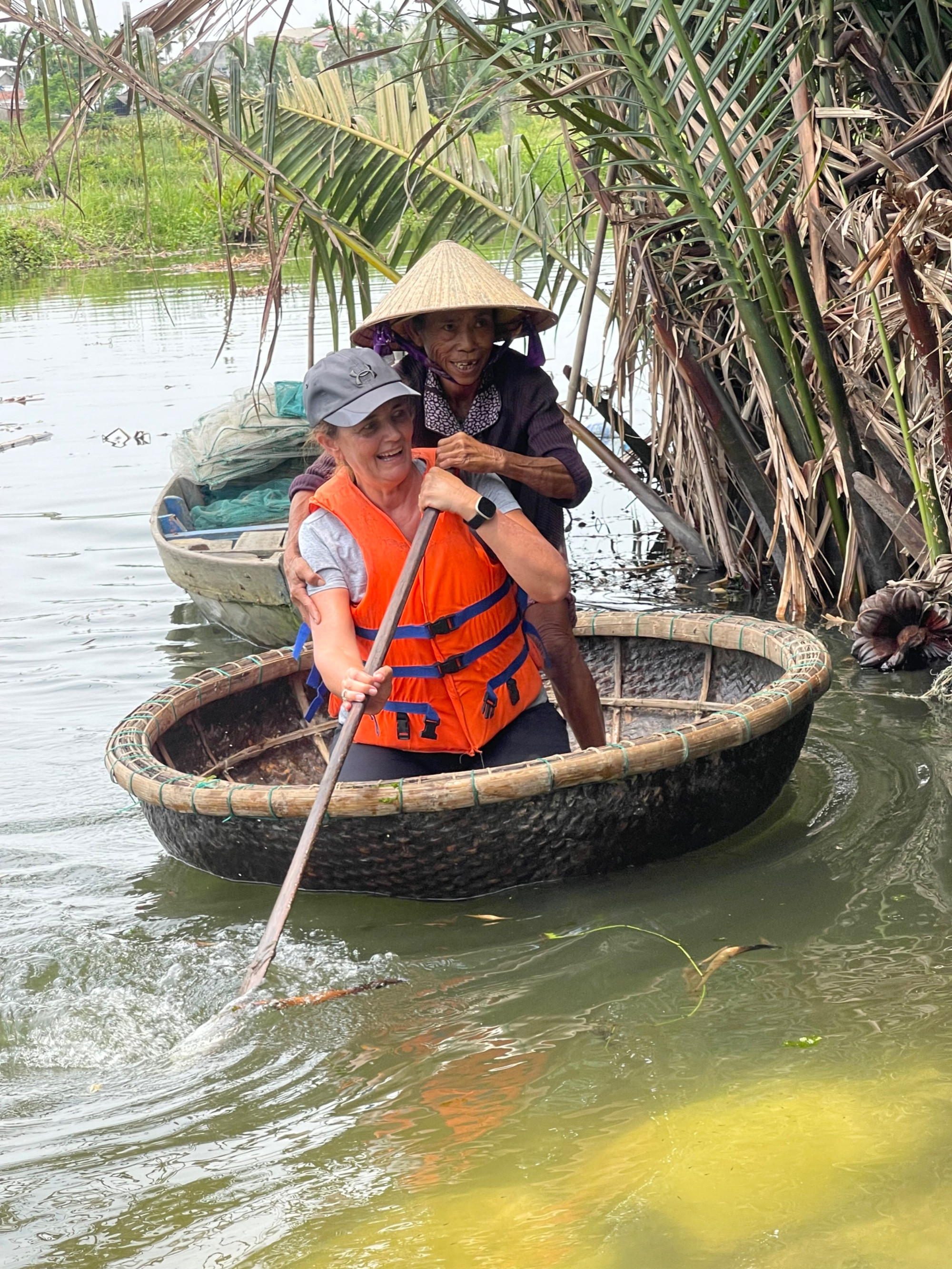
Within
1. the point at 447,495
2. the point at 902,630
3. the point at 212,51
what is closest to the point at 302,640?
the point at 447,495

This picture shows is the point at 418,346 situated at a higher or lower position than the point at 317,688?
higher

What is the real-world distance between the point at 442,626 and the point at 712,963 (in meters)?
0.88

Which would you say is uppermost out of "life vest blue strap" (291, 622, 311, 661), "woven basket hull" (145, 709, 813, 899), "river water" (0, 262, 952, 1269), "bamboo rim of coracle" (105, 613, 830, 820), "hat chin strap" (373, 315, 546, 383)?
"hat chin strap" (373, 315, 546, 383)

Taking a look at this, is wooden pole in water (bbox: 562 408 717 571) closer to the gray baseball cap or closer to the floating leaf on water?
the gray baseball cap

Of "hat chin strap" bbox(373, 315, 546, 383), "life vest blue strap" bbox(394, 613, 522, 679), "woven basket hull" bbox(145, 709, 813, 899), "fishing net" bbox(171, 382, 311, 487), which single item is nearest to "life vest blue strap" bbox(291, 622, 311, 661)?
"life vest blue strap" bbox(394, 613, 522, 679)

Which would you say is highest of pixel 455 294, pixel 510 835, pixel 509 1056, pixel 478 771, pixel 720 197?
pixel 720 197

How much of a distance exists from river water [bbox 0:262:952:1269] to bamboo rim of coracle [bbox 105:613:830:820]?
1.06 feet

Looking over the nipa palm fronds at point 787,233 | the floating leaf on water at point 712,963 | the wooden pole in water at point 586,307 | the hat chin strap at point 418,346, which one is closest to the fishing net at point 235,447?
the wooden pole in water at point 586,307

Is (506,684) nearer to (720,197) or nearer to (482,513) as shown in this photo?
(482,513)

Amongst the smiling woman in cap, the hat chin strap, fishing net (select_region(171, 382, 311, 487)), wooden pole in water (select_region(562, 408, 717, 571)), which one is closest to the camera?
the smiling woman in cap

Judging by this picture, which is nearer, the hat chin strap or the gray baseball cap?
the gray baseball cap

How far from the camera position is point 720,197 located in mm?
4023

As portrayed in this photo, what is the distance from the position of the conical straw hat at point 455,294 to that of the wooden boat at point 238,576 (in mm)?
1898

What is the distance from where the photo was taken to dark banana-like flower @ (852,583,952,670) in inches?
166
